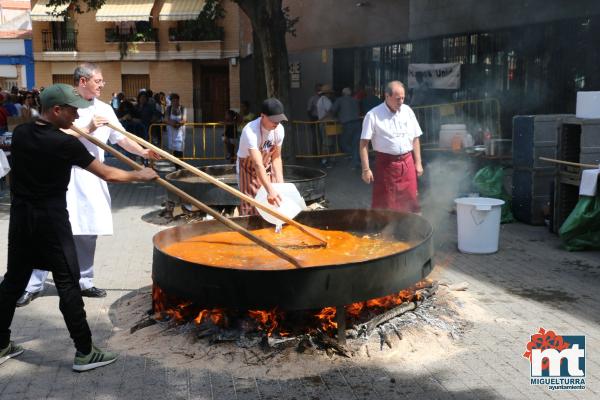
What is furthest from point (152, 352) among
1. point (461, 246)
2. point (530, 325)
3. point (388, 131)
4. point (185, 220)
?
point (185, 220)

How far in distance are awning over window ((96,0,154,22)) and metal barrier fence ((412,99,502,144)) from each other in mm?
23508

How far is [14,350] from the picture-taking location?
16.3ft

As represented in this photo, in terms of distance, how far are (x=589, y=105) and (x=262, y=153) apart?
4387 mm

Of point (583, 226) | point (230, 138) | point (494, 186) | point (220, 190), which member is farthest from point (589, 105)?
point (230, 138)

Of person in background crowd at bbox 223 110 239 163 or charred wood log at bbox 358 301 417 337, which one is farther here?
person in background crowd at bbox 223 110 239 163

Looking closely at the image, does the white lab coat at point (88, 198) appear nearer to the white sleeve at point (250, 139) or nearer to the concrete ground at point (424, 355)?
the concrete ground at point (424, 355)

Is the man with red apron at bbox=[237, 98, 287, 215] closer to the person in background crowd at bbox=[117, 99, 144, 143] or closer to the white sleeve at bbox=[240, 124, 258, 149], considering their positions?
the white sleeve at bbox=[240, 124, 258, 149]

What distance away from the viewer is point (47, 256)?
461 centimetres

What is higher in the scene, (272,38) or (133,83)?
(133,83)

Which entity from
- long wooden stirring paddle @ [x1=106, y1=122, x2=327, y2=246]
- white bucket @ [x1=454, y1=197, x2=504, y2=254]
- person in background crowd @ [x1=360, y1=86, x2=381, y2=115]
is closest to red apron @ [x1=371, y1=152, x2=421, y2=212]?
white bucket @ [x1=454, y1=197, x2=504, y2=254]

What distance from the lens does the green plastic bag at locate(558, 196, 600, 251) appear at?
780 centimetres

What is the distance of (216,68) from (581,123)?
31113 millimetres

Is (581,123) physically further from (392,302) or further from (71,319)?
(71,319)

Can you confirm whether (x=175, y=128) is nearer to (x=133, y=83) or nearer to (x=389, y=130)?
(x=389, y=130)
